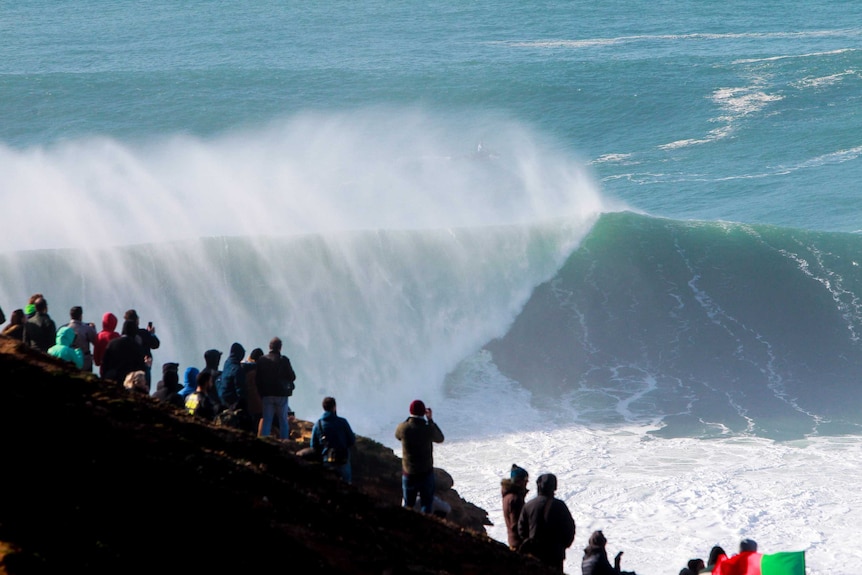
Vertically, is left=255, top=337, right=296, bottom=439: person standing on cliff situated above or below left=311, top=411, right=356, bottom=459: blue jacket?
above

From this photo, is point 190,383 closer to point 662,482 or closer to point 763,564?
point 763,564

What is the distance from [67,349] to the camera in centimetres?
996

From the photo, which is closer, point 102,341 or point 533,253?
point 102,341

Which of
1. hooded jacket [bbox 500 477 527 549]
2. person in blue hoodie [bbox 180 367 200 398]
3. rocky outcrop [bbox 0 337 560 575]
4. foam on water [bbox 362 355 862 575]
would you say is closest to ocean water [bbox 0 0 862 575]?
foam on water [bbox 362 355 862 575]

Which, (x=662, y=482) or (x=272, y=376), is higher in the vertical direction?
(x=662, y=482)

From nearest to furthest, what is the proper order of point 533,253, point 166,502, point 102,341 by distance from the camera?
point 166,502, point 102,341, point 533,253

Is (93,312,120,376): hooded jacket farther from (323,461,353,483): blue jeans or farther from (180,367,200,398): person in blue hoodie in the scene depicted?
(323,461,353,483): blue jeans

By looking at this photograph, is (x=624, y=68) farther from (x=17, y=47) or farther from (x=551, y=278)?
(x=17, y=47)

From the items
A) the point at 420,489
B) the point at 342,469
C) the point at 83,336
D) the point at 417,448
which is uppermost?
the point at 83,336

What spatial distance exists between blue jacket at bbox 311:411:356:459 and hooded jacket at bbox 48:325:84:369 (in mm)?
2445

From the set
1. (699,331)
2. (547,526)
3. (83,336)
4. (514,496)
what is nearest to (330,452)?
(514,496)

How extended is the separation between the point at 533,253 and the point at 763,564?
2106cm

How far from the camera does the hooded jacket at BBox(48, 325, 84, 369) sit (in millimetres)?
9906

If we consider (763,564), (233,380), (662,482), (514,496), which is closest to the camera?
(763,564)
